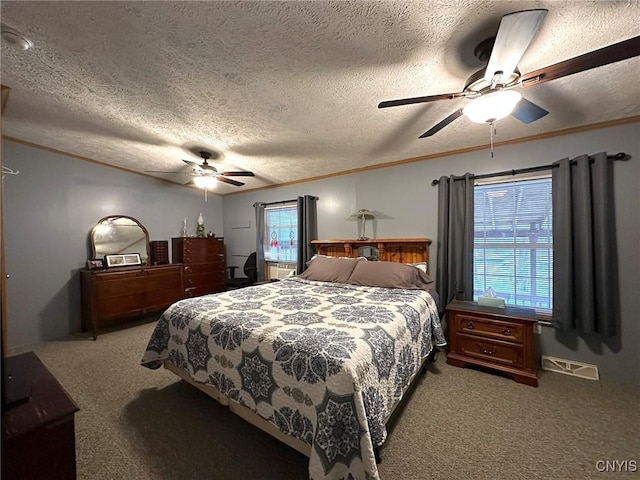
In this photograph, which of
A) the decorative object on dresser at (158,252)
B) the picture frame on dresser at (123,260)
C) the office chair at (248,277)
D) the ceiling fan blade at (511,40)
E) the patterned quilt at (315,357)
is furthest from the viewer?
Answer: the office chair at (248,277)

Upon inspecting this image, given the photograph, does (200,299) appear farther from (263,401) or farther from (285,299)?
(263,401)

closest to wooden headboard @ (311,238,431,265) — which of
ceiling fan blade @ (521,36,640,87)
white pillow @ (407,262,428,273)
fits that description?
white pillow @ (407,262,428,273)

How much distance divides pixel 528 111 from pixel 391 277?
1743 mm

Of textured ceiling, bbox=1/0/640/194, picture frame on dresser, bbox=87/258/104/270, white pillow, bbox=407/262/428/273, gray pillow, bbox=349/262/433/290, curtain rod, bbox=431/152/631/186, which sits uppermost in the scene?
textured ceiling, bbox=1/0/640/194

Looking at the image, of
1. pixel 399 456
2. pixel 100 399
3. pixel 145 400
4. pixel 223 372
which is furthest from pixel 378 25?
pixel 100 399

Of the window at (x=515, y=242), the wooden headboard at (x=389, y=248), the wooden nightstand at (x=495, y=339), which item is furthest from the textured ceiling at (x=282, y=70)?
the wooden nightstand at (x=495, y=339)

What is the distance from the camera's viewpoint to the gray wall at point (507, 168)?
7.04 feet

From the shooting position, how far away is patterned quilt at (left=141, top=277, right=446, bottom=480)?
1172 mm

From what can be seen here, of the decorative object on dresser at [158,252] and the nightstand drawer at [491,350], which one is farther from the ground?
the decorative object on dresser at [158,252]

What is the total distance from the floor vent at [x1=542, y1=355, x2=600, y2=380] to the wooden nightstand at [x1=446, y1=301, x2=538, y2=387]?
19cm

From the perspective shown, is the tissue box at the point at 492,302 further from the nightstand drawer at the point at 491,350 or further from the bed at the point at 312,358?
the bed at the point at 312,358

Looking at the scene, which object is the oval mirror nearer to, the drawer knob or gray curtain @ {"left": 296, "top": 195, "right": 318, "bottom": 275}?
gray curtain @ {"left": 296, "top": 195, "right": 318, "bottom": 275}

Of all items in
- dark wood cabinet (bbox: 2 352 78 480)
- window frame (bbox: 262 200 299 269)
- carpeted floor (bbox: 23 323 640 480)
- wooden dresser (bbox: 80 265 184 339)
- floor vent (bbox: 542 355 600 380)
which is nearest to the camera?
dark wood cabinet (bbox: 2 352 78 480)

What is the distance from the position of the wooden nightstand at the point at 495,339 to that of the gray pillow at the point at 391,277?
1.23 feet
